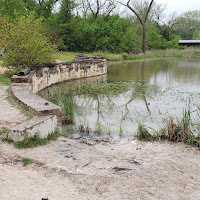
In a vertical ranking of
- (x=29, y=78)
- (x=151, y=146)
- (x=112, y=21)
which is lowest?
(x=151, y=146)

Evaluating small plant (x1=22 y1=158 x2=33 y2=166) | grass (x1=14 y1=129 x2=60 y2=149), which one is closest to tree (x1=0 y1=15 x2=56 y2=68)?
grass (x1=14 y1=129 x2=60 y2=149)

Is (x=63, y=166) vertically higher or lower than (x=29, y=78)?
lower

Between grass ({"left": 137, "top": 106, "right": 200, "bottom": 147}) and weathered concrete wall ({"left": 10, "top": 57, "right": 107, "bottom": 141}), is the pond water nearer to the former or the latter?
grass ({"left": 137, "top": 106, "right": 200, "bottom": 147})

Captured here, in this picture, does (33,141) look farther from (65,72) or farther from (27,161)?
(65,72)

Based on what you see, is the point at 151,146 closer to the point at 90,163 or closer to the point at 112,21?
the point at 90,163

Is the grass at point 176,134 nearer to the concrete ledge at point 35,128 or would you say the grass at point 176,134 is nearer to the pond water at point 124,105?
the pond water at point 124,105

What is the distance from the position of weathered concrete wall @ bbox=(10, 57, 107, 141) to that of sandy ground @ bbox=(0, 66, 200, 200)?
0.39 metres

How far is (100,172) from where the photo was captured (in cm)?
441

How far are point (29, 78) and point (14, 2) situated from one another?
19.3 meters

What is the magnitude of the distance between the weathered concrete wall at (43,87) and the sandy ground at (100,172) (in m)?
0.39

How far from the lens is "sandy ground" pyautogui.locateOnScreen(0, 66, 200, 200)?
3.70m

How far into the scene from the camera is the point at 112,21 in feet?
121

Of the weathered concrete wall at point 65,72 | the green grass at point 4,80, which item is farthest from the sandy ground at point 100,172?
the weathered concrete wall at point 65,72

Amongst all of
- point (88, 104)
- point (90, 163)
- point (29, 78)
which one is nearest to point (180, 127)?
point (90, 163)
